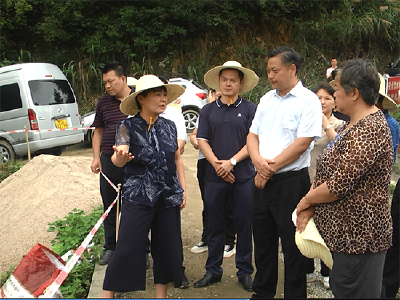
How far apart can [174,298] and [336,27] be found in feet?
57.2

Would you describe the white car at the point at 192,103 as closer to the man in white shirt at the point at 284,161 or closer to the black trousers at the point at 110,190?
the black trousers at the point at 110,190

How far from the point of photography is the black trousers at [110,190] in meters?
4.56

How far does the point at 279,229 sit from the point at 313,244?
0.77m

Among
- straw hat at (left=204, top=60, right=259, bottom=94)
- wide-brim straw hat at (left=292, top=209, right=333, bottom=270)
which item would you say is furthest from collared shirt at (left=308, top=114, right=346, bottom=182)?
wide-brim straw hat at (left=292, top=209, right=333, bottom=270)

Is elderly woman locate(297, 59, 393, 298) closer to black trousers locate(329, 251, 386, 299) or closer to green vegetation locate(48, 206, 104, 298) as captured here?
black trousers locate(329, 251, 386, 299)

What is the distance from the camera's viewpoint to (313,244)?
276 centimetres

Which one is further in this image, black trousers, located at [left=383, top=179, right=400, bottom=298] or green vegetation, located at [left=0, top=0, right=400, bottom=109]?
green vegetation, located at [left=0, top=0, right=400, bottom=109]

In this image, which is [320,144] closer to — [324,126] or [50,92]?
[324,126]

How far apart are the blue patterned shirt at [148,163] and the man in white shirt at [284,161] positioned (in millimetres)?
704

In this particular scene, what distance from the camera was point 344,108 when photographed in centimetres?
268

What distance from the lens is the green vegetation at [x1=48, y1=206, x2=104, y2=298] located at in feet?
13.7

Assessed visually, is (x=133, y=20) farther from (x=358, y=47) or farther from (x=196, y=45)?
(x=358, y=47)

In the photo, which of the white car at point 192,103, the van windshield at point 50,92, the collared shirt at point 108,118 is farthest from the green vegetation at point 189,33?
the collared shirt at point 108,118

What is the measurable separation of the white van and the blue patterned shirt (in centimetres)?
803
